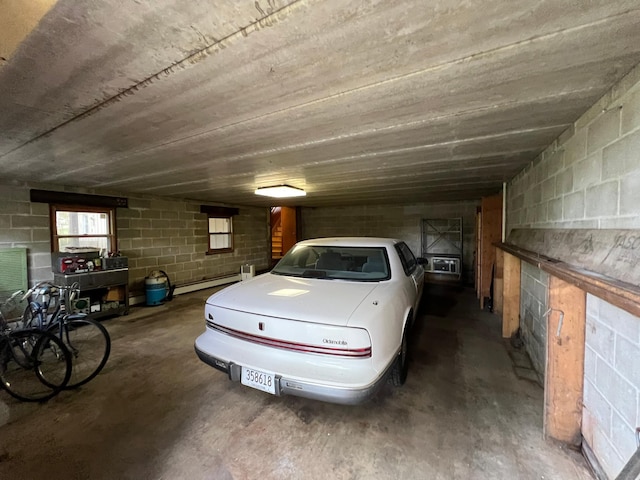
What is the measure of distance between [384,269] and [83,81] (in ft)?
8.32

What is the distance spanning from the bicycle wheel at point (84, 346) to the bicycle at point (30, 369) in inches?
4.8

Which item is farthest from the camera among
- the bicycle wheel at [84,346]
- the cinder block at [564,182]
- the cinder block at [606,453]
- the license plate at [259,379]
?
the bicycle wheel at [84,346]

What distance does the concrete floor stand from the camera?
1.59 metres

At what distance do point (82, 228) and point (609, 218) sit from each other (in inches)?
257

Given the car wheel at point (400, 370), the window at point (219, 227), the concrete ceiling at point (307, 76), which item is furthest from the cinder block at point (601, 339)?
the window at point (219, 227)

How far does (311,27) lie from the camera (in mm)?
993

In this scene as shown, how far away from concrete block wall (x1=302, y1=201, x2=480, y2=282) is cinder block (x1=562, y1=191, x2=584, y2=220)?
5.38 meters

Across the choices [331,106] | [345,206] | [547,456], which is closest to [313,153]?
[331,106]

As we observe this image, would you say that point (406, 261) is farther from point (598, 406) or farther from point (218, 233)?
point (218, 233)

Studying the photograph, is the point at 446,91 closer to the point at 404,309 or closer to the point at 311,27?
the point at 311,27

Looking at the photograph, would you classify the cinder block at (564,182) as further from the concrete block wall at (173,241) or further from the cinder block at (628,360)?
the concrete block wall at (173,241)

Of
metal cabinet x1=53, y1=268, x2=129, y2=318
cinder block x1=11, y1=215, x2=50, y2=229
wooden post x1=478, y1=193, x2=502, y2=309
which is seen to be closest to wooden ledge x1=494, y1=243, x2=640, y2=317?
wooden post x1=478, y1=193, x2=502, y2=309

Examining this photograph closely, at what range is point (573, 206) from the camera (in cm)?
194

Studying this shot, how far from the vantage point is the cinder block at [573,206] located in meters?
1.83
